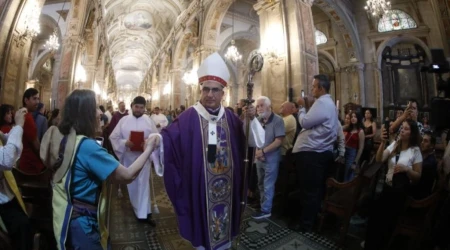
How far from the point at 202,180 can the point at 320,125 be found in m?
1.89

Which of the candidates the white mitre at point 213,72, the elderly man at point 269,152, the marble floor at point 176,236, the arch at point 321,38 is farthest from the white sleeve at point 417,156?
the arch at point 321,38

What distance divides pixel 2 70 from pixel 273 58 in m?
6.76

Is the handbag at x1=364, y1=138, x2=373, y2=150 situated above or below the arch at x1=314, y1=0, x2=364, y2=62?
below

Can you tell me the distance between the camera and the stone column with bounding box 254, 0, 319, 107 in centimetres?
633

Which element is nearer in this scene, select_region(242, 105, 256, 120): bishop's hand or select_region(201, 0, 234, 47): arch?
select_region(242, 105, 256, 120): bishop's hand

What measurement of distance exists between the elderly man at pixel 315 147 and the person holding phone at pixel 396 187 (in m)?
0.70

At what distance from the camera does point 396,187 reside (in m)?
2.51

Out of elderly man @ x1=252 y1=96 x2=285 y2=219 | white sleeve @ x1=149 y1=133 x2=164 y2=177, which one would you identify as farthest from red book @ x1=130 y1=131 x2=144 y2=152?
elderly man @ x1=252 y1=96 x2=285 y2=219

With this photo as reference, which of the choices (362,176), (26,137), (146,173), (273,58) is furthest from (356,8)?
(26,137)

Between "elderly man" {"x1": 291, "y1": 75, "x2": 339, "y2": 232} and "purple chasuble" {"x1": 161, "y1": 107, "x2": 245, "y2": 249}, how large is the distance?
130 centimetres

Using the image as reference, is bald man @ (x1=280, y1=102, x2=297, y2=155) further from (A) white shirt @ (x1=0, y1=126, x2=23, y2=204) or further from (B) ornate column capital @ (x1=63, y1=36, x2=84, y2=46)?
(B) ornate column capital @ (x1=63, y1=36, x2=84, y2=46)

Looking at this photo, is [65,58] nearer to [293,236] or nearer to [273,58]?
[273,58]

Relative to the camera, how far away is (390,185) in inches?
104

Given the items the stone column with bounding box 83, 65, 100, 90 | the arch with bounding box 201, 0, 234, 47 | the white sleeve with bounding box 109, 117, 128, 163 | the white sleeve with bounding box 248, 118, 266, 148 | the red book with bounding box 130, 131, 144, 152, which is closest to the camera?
the white sleeve with bounding box 248, 118, 266, 148
